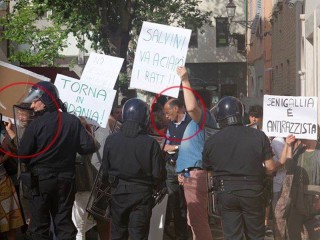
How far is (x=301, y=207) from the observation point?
24.8ft

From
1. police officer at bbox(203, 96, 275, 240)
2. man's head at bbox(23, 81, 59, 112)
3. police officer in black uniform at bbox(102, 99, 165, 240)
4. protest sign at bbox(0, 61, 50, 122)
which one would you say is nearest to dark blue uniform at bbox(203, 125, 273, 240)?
police officer at bbox(203, 96, 275, 240)

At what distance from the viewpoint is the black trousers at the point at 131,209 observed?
7.07m

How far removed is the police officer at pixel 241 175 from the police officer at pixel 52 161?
1.35 meters

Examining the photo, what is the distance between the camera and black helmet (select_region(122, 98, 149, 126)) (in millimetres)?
7191

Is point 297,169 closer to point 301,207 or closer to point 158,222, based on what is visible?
point 301,207

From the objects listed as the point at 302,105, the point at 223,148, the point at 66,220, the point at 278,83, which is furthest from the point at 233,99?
the point at 278,83

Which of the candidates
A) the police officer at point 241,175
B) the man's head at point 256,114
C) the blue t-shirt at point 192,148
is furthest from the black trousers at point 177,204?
the police officer at point 241,175

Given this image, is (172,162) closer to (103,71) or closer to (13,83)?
(103,71)

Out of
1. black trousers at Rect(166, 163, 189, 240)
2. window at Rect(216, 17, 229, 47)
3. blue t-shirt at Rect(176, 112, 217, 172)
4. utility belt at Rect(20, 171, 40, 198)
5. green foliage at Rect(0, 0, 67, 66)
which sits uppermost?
window at Rect(216, 17, 229, 47)

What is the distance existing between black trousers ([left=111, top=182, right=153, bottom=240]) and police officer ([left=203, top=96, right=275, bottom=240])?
0.70m

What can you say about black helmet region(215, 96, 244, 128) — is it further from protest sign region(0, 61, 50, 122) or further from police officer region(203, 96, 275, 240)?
protest sign region(0, 61, 50, 122)

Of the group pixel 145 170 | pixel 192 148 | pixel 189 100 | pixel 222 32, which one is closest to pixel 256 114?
pixel 192 148

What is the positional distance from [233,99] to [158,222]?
214 centimetres

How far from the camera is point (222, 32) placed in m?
49.2
